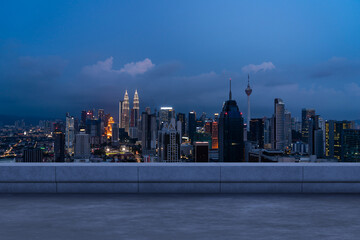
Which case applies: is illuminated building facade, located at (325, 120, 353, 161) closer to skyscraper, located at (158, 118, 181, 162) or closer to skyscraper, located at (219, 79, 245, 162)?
skyscraper, located at (219, 79, 245, 162)

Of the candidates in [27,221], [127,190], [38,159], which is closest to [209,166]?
[127,190]

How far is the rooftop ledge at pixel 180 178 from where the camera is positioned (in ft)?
35.1

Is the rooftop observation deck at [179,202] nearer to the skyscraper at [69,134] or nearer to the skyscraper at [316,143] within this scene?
the skyscraper at [69,134]

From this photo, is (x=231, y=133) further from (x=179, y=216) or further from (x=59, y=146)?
(x=179, y=216)

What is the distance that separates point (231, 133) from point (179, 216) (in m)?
173

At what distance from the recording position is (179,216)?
7.85m

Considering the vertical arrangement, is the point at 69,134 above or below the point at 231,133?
above

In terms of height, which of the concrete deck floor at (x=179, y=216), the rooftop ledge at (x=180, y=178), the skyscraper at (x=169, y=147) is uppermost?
the rooftop ledge at (x=180, y=178)

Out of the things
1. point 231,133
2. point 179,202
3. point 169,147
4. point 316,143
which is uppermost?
point 179,202

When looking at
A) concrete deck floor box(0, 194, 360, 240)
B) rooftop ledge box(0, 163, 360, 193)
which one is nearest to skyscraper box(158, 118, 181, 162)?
rooftop ledge box(0, 163, 360, 193)

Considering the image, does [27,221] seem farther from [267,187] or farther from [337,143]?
[337,143]

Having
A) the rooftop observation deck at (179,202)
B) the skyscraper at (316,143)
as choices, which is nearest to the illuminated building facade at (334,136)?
the skyscraper at (316,143)

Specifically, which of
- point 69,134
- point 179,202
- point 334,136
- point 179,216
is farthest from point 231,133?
point 179,216

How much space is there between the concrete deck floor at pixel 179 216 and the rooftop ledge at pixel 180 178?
478 millimetres
